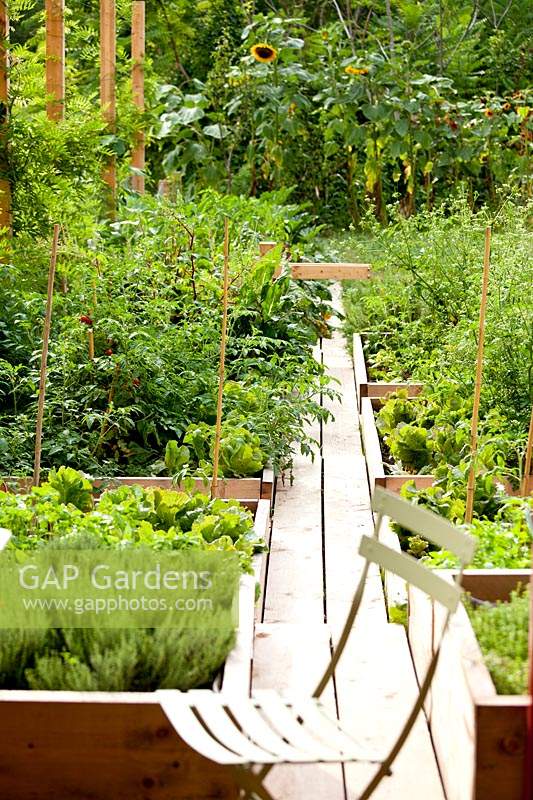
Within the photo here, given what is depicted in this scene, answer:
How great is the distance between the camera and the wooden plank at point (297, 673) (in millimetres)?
2924

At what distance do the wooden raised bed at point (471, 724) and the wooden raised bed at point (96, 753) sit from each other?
1.74ft

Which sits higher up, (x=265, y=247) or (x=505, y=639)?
(x=505, y=639)

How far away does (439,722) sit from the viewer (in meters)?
3.02

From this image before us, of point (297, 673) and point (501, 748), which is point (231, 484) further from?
point (501, 748)

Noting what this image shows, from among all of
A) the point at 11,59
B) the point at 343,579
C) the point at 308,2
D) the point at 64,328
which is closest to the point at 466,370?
the point at 343,579

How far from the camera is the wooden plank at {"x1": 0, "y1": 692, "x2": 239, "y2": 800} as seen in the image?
276 centimetres

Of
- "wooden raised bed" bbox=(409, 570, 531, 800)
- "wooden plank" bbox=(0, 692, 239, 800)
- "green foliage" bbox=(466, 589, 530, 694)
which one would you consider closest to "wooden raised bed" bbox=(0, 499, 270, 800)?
"wooden plank" bbox=(0, 692, 239, 800)

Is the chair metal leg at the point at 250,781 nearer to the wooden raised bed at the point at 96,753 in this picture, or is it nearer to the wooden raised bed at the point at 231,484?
the wooden raised bed at the point at 96,753

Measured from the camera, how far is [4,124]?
5840 millimetres

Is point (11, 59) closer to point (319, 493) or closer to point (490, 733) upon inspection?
point (319, 493)

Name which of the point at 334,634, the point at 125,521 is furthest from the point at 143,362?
the point at 334,634

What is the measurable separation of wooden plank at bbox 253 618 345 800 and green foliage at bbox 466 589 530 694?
0.50 meters

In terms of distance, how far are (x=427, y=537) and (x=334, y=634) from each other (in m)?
1.10

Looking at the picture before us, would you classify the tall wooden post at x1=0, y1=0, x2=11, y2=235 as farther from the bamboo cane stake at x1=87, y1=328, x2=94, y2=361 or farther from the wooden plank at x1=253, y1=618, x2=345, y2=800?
the wooden plank at x1=253, y1=618, x2=345, y2=800
